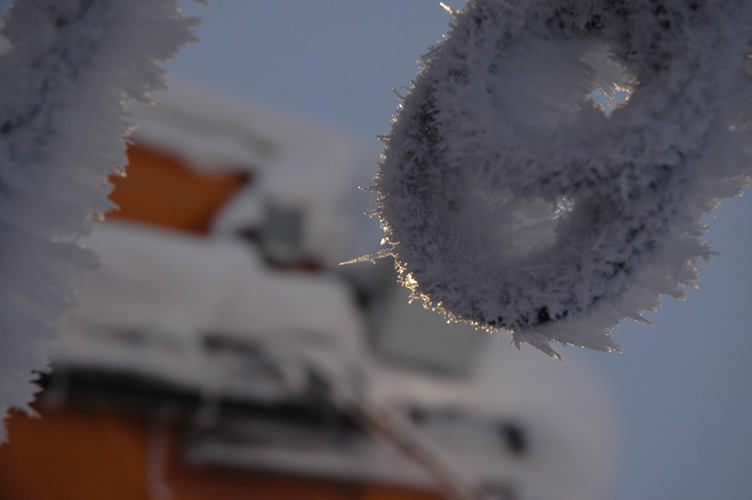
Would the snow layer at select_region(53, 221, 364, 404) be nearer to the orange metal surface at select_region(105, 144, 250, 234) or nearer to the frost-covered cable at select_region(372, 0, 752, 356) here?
the orange metal surface at select_region(105, 144, 250, 234)

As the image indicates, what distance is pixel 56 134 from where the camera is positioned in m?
0.28

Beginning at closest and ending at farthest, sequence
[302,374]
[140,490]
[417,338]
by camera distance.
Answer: [140,490] → [302,374] → [417,338]

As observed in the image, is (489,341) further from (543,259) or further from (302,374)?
(543,259)

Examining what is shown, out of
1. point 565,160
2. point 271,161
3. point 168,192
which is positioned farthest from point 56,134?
point 271,161

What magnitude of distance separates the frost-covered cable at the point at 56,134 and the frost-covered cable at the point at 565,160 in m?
0.15

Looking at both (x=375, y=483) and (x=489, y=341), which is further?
(x=489, y=341)

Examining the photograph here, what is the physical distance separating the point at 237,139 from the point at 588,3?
2.08 meters

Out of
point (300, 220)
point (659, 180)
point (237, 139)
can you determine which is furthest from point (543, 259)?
point (237, 139)

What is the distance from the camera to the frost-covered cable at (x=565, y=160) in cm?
23

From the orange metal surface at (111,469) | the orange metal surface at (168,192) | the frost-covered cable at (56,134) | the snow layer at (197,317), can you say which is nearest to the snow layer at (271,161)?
the orange metal surface at (168,192)

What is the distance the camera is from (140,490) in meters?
1.32

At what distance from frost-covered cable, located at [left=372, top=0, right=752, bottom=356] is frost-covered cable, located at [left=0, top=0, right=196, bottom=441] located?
0.15 meters

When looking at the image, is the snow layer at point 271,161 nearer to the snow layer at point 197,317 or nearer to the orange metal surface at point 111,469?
the snow layer at point 197,317

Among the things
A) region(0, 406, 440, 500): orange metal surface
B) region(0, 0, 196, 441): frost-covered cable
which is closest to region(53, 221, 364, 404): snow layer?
region(0, 406, 440, 500): orange metal surface
